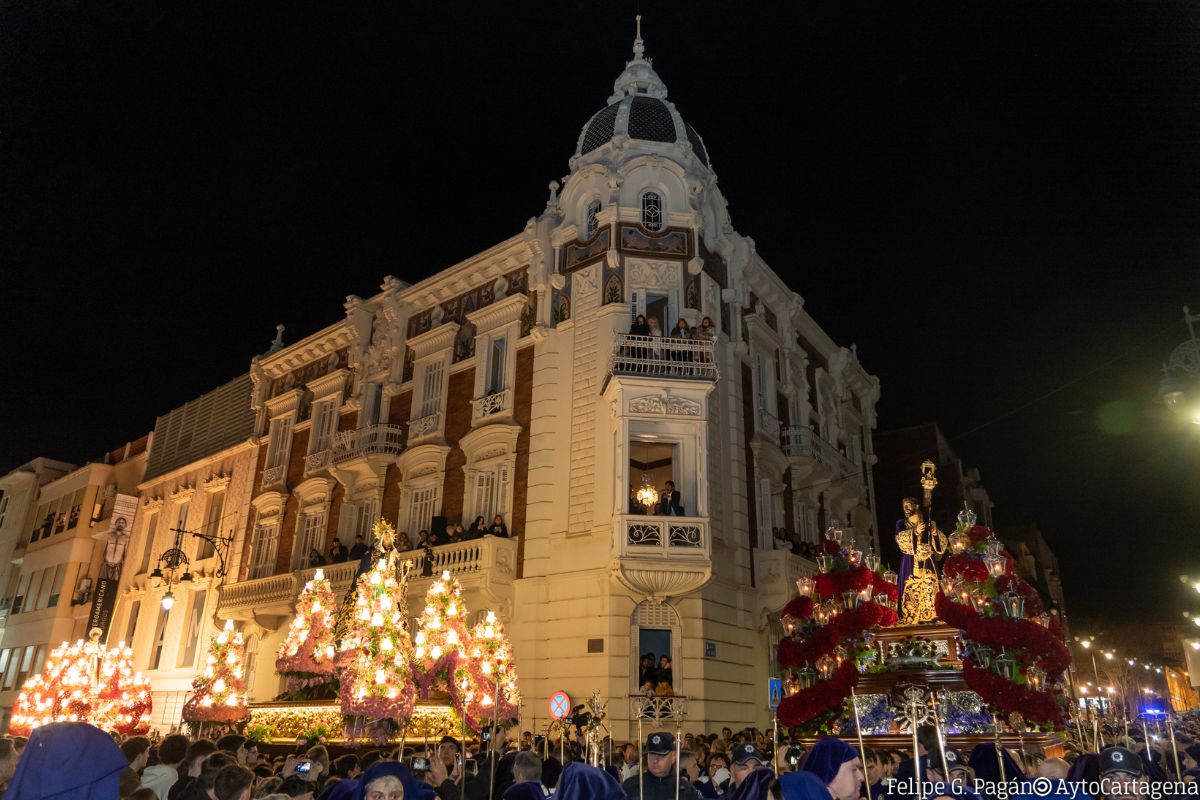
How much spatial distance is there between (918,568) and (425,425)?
17.5 meters

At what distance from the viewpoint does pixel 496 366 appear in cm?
2556

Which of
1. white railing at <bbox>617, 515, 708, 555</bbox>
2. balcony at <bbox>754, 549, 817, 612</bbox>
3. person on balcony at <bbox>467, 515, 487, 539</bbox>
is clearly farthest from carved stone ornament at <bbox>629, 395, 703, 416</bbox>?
person on balcony at <bbox>467, 515, 487, 539</bbox>

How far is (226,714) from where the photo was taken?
18250 mm

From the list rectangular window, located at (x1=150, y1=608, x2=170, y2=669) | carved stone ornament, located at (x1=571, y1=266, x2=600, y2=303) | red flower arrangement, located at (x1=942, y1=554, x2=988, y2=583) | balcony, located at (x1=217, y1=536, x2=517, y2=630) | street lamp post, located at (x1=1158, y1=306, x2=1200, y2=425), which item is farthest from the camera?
rectangular window, located at (x1=150, y1=608, x2=170, y2=669)

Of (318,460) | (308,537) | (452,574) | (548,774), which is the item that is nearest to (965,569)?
(548,774)

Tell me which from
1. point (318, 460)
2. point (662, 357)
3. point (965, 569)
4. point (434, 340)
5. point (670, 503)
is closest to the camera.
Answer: point (965, 569)

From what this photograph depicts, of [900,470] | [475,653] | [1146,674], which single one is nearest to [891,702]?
[475,653]

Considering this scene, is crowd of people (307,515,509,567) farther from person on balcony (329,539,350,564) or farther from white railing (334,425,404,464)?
white railing (334,425,404,464)

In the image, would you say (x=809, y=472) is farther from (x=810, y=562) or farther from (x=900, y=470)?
(x=900, y=470)

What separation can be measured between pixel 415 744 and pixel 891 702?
28.3 ft

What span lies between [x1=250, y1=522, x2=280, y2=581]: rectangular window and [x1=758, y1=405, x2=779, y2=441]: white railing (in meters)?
18.8

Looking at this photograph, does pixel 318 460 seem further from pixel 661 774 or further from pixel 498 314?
pixel 661 774

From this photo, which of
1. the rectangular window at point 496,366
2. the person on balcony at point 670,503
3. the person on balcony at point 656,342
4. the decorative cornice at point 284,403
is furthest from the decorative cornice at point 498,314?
the decorative cornice at point 284,403

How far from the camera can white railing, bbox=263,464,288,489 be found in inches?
1245
